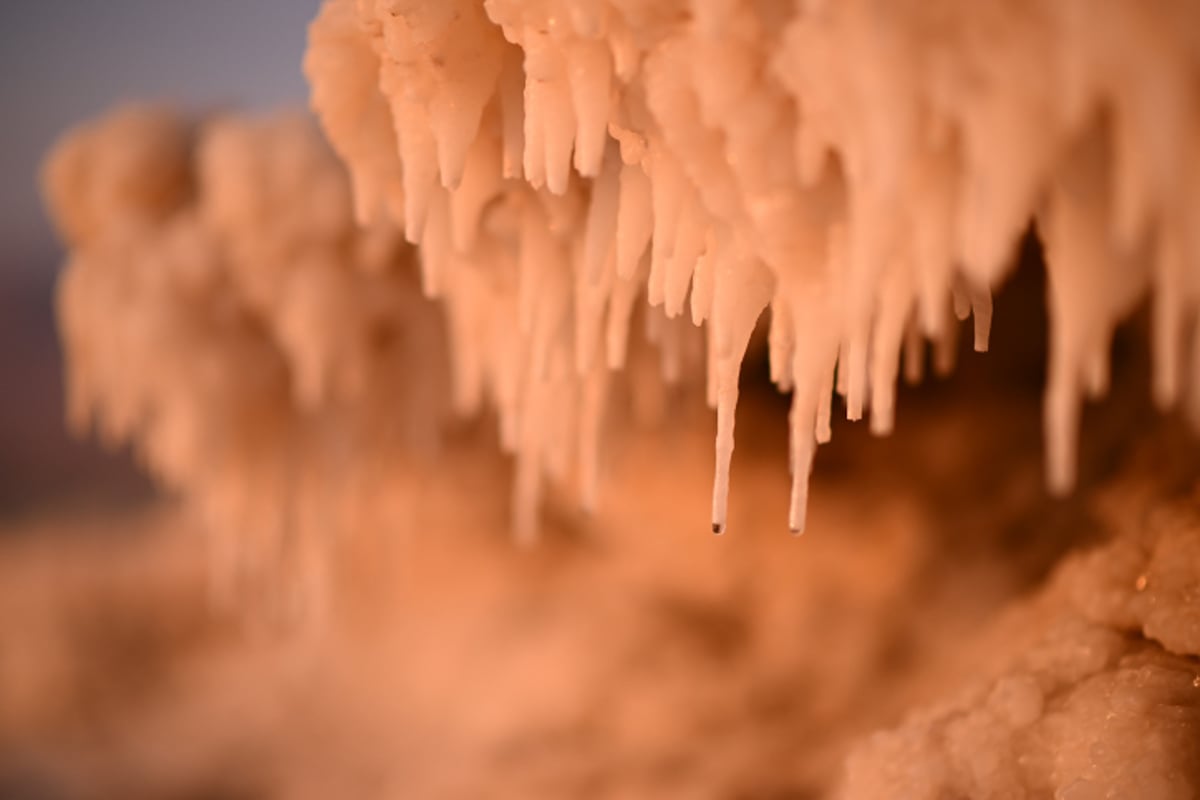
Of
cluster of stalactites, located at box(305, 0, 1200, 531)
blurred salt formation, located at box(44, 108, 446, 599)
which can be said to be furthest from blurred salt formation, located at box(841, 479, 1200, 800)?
blurred salt formation, located at box(44, 108, 446, 599)

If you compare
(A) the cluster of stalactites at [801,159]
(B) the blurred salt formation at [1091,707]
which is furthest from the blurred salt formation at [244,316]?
(B) the blurred salt formation at [1091,707]

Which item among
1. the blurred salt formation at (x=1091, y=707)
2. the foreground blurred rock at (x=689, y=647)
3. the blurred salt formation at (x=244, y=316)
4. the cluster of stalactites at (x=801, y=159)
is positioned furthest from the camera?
the blurred salt formation at (x=244, y=316)

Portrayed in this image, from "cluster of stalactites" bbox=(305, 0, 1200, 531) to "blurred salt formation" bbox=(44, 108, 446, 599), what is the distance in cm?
66

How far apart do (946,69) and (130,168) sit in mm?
2061

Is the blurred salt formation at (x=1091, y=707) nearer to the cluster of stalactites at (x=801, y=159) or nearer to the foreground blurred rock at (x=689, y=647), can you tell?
the foreground blurred rock at (x=689, y=647)

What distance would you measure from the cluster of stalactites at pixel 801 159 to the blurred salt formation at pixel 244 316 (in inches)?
25.9

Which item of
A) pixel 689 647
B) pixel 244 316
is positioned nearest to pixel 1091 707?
pixel 689 647

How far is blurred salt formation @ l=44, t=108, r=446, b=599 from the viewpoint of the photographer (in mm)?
2162

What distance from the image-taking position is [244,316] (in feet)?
7.63

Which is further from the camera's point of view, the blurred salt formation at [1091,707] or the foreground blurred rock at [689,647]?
the foreground blurred rock at [689,647]

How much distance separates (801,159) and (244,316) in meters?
1.69

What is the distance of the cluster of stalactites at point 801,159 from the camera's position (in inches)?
32.7

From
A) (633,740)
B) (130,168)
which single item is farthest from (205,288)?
(633,740)

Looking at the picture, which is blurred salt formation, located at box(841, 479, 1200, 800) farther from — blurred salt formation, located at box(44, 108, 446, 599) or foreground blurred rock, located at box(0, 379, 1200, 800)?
blurred salt formation, located at box(44, 108, 446, 599)
